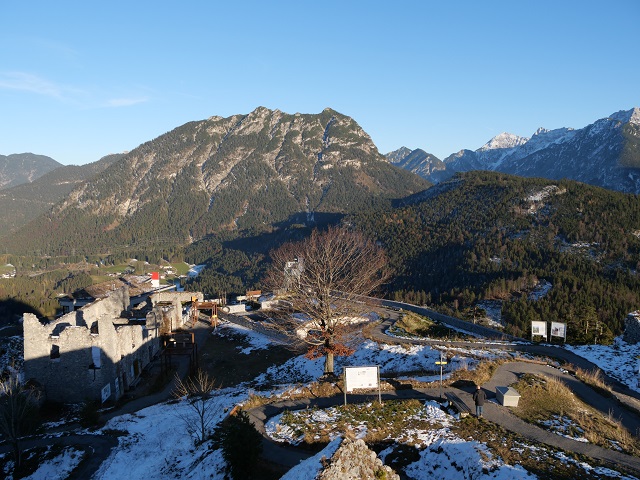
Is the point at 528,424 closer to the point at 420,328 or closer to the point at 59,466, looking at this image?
the point at 59,466

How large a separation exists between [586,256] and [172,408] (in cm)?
8033

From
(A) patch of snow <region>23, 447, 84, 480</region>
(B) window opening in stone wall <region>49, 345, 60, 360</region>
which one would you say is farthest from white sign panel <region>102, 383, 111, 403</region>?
(A) patch of snow <region>23, 447, 84, 480</region>

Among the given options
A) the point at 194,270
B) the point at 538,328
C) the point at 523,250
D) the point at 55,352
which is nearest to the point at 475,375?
the point at 538,328

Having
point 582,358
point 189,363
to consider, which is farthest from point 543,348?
point 189,363

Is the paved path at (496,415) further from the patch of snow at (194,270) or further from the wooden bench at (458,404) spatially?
the patch of snow at (194,270)

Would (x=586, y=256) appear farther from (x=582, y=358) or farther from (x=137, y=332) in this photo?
(x=137, y=332)

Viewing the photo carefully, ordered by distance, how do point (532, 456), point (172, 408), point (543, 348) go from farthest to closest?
point (543, 348), point (172, 408), point (532, 456)

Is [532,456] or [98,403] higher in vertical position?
[532,456]

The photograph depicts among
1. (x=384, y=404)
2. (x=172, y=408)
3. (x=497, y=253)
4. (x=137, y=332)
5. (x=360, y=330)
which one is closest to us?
(x=384, y=404)

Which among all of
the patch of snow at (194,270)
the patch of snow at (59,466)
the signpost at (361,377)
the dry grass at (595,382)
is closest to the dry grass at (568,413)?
the dry grass at (595,382)

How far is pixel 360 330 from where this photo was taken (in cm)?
4075

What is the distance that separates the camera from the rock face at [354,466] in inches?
437

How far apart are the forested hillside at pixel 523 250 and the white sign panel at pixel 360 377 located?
2937 cm

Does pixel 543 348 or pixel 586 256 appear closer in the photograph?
pixel 543 348
